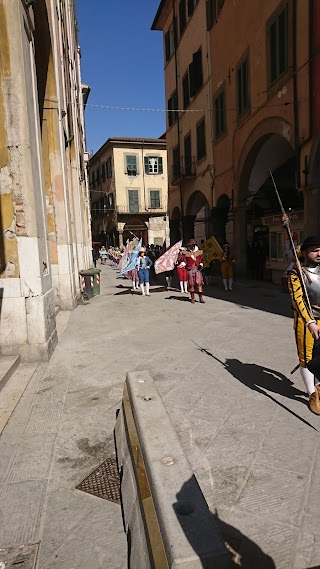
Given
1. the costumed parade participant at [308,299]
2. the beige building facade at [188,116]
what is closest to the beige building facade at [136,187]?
the beige building facade at [188,116]

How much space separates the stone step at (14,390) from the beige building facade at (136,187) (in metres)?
34.8

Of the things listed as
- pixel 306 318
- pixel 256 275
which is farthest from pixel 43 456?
pixel 256 275

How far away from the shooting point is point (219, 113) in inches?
642

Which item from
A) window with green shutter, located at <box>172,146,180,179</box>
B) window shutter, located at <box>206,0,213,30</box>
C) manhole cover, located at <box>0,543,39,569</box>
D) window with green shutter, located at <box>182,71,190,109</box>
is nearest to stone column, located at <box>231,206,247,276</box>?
window with green shutter, located at <box>172,146,180,179</box>

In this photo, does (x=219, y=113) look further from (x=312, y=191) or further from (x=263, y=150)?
(x=312, y=191)

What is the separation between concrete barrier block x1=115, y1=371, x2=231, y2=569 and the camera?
4.36ft

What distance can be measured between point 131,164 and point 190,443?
128 feet

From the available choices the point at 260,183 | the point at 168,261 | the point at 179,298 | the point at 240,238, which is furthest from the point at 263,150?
the point at 179,298

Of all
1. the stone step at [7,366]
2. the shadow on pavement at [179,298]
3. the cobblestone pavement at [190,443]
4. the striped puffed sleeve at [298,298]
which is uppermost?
the striped puffed sleeve at [298,298]

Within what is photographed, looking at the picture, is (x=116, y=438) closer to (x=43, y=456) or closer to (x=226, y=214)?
(x=43, y=456)

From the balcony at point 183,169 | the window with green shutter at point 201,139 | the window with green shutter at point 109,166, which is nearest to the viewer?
the window with green shutter at point 201,139

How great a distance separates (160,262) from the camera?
39.4 feet

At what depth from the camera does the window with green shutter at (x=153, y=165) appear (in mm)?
39281

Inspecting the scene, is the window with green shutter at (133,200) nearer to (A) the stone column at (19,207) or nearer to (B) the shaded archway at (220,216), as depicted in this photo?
(B) the shaded archway at (220,216)
